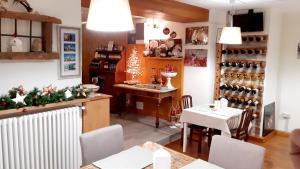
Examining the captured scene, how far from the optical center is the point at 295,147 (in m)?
1.62

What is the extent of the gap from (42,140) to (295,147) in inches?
88.2

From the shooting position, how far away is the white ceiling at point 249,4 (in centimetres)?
388

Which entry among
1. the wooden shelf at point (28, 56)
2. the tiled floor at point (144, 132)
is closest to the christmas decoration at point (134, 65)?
the tiled floor at point (144, 132)

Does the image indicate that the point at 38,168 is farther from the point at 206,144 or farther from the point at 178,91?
the point at 178,91

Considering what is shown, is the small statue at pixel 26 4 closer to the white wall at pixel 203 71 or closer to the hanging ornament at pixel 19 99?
the hanging ornament at pixel 19 99

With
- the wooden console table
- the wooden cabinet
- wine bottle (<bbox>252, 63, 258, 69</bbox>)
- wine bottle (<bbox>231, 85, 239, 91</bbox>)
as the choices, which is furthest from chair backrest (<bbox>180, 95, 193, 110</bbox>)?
the wooden cabinet

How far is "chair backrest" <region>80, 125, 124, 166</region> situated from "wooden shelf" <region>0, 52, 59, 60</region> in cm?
99

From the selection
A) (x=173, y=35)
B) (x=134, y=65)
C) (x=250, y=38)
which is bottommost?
(x=134, y=65)

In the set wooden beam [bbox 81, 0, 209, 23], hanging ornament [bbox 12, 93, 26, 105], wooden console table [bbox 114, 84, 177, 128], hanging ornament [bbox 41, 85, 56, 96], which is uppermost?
wooden beam [bbox 81, 0, 209, 23]

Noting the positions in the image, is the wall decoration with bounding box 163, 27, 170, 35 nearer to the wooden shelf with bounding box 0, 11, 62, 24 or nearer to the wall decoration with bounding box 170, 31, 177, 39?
the wall decoration with bounding box 170, 31, 177, 39

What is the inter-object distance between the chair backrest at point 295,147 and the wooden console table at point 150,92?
3.25 m

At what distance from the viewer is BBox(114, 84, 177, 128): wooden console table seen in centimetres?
484

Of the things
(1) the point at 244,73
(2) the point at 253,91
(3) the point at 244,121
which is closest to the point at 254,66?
(1) the point at 244,73

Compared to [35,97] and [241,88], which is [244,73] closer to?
[241,88]
